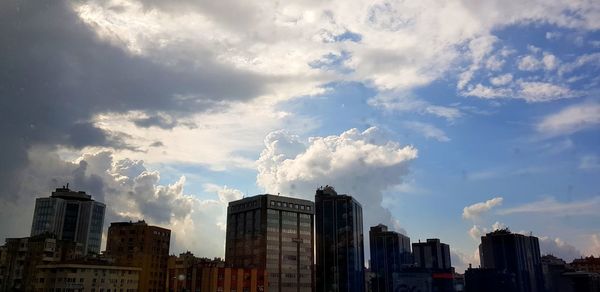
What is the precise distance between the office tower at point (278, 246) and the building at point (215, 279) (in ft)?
120

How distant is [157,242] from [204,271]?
28.4 m

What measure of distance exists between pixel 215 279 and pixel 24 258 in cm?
5357

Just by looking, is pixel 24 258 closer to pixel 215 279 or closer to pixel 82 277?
pixel 82 277

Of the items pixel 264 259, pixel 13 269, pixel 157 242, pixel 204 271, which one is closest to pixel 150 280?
pixel 157 242

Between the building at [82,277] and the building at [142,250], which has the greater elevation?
the building at [142,250]

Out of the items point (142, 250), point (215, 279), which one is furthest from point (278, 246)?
point (215, 279)

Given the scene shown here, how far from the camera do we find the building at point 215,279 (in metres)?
133

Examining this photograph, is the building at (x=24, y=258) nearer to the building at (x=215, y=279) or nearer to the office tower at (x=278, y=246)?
the building at (x=215, y=279)

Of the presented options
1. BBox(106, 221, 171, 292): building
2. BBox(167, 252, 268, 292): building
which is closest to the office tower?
BBox(167, 252, 268, 292): building

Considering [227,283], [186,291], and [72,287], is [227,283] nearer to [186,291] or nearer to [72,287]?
[186,291]

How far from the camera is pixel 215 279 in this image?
436 ft

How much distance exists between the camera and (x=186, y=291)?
136375 millimetres

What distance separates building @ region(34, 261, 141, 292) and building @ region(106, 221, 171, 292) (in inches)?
347

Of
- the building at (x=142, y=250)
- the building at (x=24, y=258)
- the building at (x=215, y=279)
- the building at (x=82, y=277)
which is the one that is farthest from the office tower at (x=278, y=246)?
the building at (x=24, y=258)
